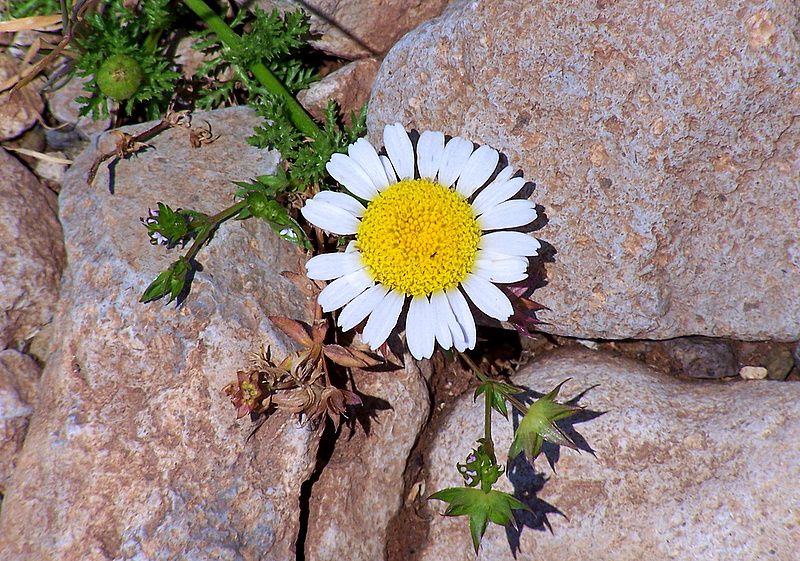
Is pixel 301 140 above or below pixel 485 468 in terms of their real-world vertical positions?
above

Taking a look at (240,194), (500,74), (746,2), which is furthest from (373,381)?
(746,2)

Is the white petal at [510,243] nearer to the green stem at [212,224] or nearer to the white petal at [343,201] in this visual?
the white petal at [343,201]

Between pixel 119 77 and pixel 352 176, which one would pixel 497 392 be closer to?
pixel 352 176

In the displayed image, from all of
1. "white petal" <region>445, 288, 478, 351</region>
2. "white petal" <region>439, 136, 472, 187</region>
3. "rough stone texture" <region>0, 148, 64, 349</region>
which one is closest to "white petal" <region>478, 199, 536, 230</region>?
"white petal" <region>439, 136, 472, 187</region>

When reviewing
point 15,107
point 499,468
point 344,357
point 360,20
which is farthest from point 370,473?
point 15,107

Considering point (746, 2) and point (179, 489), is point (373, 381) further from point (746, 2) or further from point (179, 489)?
point (746, 2)

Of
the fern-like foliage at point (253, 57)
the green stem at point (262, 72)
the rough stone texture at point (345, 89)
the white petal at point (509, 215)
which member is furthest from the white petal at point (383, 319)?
the fern-like foliage at point (253, 57)
